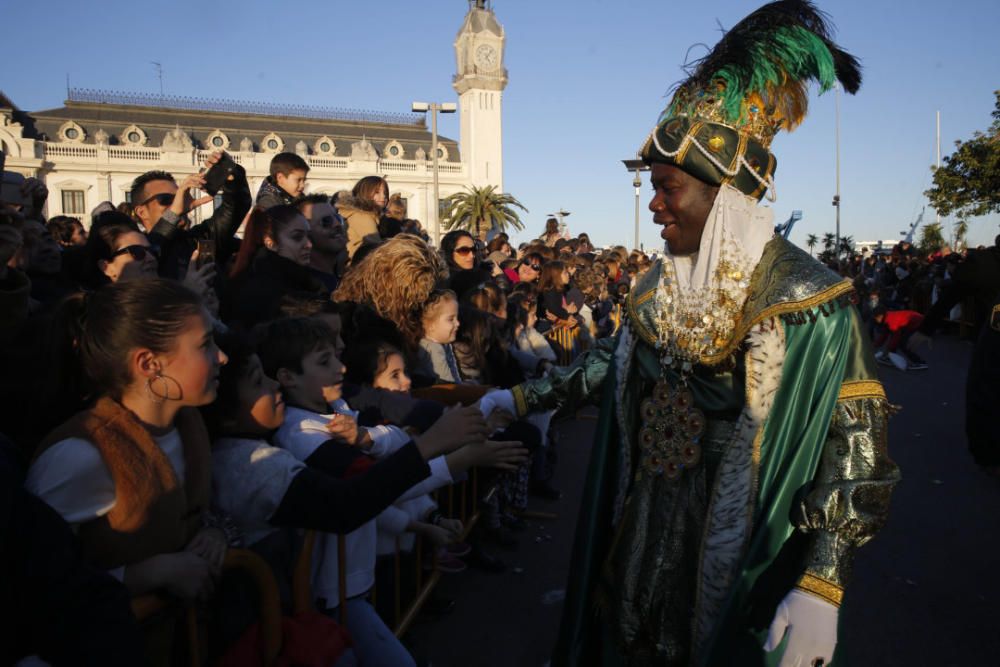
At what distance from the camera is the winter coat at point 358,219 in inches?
272

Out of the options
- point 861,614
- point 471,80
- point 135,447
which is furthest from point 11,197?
point 471,80

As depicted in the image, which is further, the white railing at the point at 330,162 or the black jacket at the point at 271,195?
the white railing at the point at 330,162

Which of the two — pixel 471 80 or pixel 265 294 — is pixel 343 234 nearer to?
pixel 265 294

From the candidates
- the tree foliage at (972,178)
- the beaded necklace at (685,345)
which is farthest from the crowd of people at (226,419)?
the tree foliage at (972,178)

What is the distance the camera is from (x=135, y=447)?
1.88 metres

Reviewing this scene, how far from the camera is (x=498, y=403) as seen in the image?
9.91ft

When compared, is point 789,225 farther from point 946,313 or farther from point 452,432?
point 946,313

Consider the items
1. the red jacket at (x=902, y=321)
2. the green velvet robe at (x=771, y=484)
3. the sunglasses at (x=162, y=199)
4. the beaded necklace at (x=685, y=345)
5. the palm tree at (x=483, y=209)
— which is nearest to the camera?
the green velvet robe at (x=771, y=484)

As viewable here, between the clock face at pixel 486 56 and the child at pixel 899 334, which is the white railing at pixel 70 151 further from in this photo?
the child at pixel 899 334

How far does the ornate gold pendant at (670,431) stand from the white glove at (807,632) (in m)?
0.56

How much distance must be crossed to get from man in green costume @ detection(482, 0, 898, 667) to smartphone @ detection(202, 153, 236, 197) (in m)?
3.20

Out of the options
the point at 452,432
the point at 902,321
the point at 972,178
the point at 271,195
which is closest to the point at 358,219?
the point at 271,195

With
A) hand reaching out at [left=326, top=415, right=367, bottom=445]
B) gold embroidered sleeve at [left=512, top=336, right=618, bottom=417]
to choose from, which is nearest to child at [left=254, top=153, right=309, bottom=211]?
hand reaching out at [left=326, top=415, right=367, bottom=445]

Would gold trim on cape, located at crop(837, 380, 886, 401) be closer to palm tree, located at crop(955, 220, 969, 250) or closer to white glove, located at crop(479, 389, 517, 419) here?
white glove, located at crop(479, 389, 517, 419)
